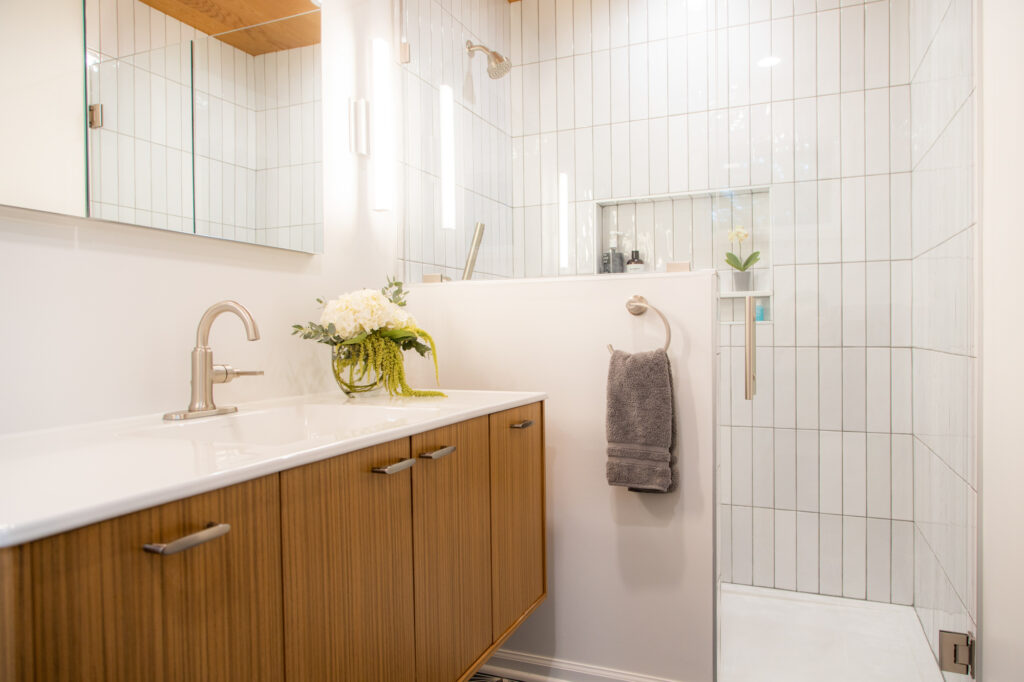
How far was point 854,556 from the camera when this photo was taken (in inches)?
94.7

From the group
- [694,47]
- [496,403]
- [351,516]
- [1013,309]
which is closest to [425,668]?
[351,516]

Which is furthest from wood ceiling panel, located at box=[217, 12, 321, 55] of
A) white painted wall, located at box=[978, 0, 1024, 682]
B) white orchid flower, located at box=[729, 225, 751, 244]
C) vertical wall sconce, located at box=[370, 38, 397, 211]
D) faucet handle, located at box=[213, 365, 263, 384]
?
white painted wall, located at box=[978, 0, 1024, 682]

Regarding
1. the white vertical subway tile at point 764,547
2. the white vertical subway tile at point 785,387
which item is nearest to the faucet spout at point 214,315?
the white vertical subway tile at point 785,387

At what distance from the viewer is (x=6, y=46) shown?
1007mm

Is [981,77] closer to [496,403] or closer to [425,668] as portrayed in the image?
[496,403]

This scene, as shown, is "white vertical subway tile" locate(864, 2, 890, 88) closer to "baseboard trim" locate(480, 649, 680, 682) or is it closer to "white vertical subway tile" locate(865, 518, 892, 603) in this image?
"white vertical subway tile" locate(865, 518, 892, 603)

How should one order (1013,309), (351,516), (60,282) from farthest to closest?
(1013,309) < (60,282) < (351,516)

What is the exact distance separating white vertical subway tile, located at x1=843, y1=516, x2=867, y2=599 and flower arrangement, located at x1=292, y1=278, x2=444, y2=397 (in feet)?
5.76

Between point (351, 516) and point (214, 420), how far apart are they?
1.56 ft

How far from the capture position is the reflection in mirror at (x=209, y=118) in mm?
1188

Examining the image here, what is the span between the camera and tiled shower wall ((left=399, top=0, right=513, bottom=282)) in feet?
6.77

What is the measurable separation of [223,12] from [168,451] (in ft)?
3.49

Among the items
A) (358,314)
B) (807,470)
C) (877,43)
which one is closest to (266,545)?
(358,314)

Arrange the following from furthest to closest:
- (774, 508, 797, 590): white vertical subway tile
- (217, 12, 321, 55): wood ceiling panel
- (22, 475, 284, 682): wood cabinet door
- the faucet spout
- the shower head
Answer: (774, 508, 797, 590): white vertical subway tile
the shower head
(217, 12, 321, 55): wood ceiling panel
the faucet spout
(22, 475, 284, 682): wood cabinet door
